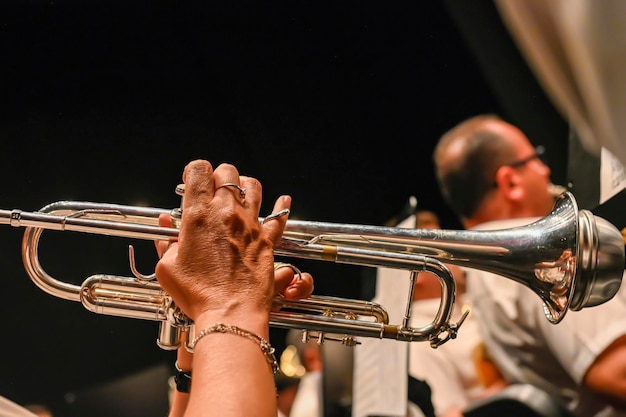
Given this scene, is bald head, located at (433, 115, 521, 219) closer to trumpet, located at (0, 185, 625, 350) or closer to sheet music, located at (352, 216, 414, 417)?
sheet music, located at (352, 216, 414, 417)

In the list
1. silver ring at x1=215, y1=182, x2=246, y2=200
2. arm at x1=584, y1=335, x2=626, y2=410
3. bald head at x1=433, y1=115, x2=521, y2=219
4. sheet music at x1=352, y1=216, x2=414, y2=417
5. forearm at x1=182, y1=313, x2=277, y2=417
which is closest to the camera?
forearm at x1=182, y1=313, x2=277, y2=417

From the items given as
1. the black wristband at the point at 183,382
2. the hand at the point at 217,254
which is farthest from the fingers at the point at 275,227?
the black wristband at the point at 183,382

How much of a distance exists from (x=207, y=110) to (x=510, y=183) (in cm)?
111

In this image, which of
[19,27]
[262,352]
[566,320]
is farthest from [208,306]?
[19,27]

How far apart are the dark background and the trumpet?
2.53 ft

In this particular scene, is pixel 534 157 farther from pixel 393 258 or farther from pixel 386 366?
pixel 393 258

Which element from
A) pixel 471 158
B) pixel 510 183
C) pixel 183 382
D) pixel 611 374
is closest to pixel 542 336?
pixel 611 374

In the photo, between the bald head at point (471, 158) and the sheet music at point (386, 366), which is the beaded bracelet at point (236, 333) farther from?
the bald head at point (471, 158)

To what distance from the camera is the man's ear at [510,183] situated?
2531 mm

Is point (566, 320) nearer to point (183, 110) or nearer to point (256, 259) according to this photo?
Answer: point (256, 259)

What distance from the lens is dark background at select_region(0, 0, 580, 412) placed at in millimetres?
2361

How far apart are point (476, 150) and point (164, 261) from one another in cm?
176

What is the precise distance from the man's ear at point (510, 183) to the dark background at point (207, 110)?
0.15 metres

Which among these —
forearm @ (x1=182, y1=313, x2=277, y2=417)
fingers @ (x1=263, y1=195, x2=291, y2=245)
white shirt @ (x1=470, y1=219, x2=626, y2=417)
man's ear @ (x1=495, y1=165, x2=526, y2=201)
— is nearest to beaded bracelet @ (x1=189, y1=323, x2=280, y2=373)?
forearm @ (x1=182, y1=313, x2=277, y2=417)
